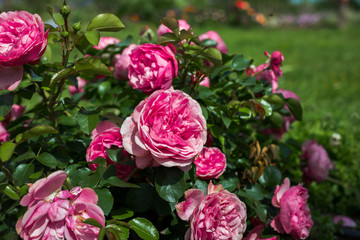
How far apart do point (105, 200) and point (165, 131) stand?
0.23 meters

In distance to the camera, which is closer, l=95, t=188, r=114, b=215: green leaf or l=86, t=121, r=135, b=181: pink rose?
l=95, t=188, r=114, b=215: green leaf

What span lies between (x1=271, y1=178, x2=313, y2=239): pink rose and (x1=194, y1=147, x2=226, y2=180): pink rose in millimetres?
195

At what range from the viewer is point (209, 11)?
38.0ft

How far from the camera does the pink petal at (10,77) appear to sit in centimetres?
92

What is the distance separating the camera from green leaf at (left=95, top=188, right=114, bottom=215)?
885 mm

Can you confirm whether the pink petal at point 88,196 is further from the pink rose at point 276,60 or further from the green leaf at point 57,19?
the pink rose at point 276,60

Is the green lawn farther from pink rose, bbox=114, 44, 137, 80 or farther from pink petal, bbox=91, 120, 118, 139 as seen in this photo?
pink petal, bbox=91, 120, 118, 139

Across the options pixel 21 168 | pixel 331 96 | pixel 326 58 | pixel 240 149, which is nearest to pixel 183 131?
pixel 21 168

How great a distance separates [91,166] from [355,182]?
1.60 metres

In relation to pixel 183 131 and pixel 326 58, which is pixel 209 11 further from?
pixel 183 131

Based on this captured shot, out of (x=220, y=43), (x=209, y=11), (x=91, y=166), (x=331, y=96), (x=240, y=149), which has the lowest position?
(x=209, y=11)

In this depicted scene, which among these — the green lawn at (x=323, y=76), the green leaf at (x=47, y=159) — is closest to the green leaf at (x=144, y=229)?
the green leaf at (x=47, y=159)

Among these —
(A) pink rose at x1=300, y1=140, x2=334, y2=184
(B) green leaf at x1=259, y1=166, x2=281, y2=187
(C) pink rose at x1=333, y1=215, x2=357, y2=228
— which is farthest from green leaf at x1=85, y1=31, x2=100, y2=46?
(C) pink rose at x1=333, y1=215, x2=357, y2=228

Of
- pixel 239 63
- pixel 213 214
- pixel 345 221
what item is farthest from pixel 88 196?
pixel 345 221
